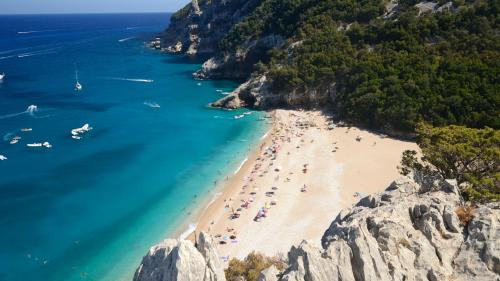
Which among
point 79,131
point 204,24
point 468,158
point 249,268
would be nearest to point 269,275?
point 249,268

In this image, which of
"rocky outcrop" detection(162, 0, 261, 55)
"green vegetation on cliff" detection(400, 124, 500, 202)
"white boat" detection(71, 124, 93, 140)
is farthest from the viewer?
"rocky outcrop" detection(162, 0, 261, 55)

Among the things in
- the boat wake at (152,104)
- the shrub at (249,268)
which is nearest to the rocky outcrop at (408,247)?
the shrub at (249,268)

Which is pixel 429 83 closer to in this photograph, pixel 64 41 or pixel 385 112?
pixel 385 112

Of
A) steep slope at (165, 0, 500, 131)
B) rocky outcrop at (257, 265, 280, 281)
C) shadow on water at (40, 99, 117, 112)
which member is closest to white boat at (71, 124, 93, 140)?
shadow on water at (40, 99, 117, 112)

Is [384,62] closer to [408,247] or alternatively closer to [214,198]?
[214,198]

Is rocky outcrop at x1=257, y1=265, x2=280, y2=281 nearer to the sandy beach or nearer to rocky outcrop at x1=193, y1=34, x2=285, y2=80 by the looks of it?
the sandy beach

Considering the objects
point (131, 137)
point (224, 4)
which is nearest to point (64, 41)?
point (224, 4)
